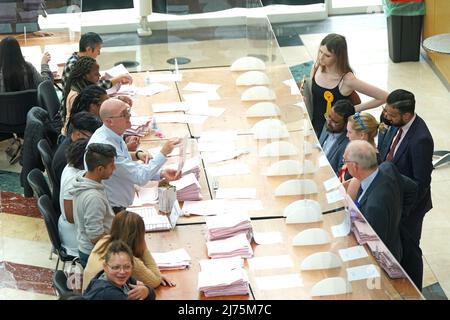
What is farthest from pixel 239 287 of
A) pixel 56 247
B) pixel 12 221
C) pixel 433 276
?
pixel 12 221

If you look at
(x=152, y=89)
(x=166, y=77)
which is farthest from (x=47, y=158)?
(x=166, y=77)

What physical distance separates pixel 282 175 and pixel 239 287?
5.27 ft

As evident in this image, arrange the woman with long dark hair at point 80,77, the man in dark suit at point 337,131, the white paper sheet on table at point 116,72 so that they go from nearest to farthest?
1. the man in dark suit at point 337,131
2. the woman with long dark hair at point 80,77
3. the white paper sheet on table at point 116,72

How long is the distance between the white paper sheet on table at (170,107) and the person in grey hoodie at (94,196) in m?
2.60

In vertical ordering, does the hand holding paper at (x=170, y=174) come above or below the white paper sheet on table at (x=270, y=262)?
above

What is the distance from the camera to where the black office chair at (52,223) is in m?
6.14

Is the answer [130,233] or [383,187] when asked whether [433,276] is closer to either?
[383,187]

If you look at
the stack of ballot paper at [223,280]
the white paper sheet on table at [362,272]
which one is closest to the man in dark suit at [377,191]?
the white paper sheet on table at [362,272]

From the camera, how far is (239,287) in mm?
5391

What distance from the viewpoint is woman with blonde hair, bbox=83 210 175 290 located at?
17.3 feet

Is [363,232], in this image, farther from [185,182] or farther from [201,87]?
[201,87]

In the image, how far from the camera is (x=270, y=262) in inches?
225

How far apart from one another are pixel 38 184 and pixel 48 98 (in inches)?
68.9

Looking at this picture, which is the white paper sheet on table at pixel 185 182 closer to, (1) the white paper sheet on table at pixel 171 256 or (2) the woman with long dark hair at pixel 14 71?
(1) the white paper sheet on table at pixel 171 256
